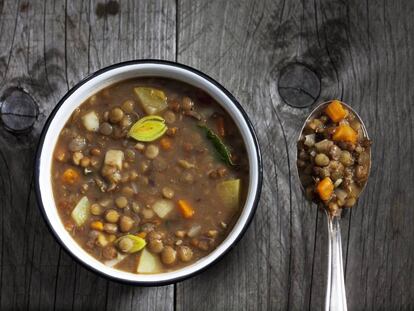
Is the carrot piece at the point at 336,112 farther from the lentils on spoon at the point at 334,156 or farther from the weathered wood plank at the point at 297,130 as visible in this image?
the weathered wood plank at the point at 297,130

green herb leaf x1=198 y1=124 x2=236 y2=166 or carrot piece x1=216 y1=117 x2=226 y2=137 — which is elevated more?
carrot piece x1=216 y1=117 x2=226 y2=137

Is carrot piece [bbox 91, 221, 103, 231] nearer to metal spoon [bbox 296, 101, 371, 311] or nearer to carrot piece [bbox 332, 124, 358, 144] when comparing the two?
metal spoon [bbox 296, 101, 371, 311]

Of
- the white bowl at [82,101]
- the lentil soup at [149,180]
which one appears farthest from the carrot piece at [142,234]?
the white bowl at [82,101]

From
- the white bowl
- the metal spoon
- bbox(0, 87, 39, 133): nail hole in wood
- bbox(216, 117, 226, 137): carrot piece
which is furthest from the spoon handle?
bbox(0, 87, 39, 133): nail hole in wood

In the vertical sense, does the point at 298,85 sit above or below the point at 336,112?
above

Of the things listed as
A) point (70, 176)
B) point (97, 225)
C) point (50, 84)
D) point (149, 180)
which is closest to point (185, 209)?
point (149, 180)

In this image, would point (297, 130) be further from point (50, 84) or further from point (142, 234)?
point (50, 84)
